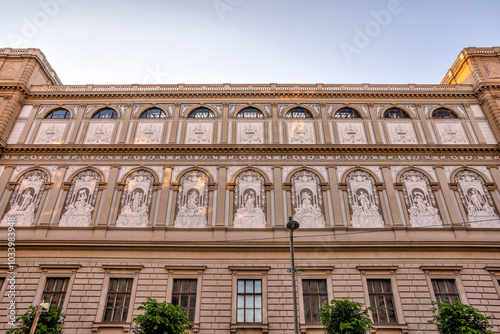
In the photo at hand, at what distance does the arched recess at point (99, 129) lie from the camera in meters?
25.7

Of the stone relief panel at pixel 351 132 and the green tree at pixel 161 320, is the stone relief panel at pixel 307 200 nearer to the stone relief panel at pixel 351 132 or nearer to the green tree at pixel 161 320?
the stone relief panel at pixel 351 132

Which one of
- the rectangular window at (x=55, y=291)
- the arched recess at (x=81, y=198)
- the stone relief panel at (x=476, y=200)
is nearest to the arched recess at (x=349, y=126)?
the stone relief panel at (x=476, y=200)

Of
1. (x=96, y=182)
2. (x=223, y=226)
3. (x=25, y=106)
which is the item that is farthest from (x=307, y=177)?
(x=25, y=106)

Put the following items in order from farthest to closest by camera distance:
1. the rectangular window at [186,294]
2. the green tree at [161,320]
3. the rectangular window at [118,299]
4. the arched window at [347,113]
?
the arched window at [347,113] < the rectangular window at [186,294] < the rectangular window at [118,299] < the green tree at [161,320]

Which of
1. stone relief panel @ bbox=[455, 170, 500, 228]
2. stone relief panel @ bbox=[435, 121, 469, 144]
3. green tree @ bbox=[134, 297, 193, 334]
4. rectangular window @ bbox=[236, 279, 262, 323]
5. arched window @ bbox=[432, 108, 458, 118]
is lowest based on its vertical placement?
green tree @ bbox=[134, 297, 193, 334]

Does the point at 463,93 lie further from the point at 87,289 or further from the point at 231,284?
the point at 87,289

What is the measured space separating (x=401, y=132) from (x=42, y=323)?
83.1 feet

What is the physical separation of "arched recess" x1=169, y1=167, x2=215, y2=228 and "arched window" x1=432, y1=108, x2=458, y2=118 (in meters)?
18.1

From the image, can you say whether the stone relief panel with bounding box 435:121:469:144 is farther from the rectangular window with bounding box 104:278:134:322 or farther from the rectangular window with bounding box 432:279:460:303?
the rectangular window with bounding box 104:278:134:322

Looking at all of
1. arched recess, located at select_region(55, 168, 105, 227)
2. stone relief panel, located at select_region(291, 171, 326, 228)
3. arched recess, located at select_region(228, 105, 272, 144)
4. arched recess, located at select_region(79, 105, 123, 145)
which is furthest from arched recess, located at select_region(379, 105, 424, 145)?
arched recess, located at select_region(55, 168, 105, 227)

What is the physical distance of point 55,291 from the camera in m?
19.7

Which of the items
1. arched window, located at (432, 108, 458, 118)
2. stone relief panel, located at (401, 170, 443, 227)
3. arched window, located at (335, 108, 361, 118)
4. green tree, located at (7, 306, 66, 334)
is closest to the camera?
green tree, located at (7, 306, 66, 334)

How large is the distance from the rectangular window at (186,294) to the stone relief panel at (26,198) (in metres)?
10.4

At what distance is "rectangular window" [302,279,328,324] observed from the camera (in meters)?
18.9
